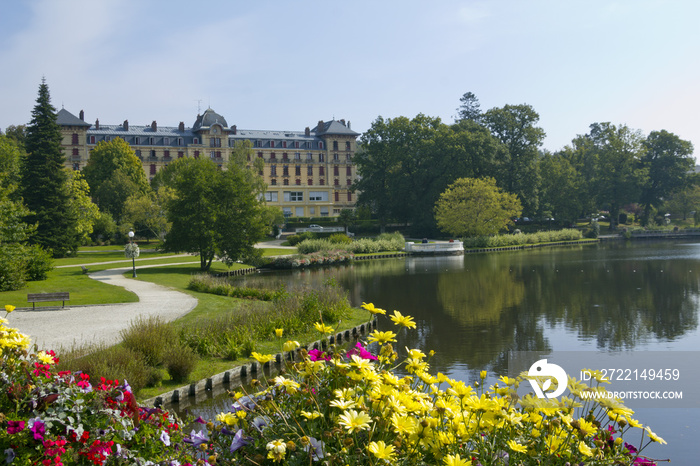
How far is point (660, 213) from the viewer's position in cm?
8088

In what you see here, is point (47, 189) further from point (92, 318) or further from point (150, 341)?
point (150, 341)

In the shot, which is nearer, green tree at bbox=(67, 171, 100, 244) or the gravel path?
the gravel path

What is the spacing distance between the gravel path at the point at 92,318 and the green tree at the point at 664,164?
68.9 m

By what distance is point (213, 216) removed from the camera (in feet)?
104

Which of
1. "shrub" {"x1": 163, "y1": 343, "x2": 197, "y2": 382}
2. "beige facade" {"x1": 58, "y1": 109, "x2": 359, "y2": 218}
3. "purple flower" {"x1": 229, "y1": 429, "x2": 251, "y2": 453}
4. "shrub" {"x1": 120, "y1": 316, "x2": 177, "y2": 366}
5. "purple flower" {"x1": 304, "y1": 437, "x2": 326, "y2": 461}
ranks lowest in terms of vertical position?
"shrub" {"x1": 163, "y1": 343, "x2": 197, "y2": 382}

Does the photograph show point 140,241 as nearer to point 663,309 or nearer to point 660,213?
point 663,309

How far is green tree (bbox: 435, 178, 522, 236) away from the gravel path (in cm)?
3520

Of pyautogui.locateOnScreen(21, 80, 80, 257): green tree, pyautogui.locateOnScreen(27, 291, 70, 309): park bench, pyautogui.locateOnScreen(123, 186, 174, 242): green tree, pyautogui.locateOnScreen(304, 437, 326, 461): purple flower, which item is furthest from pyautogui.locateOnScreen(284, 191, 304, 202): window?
pyautogui.locateOnScreen(304, 437, 326, 461): purple flower

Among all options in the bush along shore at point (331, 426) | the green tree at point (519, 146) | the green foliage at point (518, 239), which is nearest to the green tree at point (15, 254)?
the bush along shore at point (331, 426)

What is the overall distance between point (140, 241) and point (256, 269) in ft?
87.7

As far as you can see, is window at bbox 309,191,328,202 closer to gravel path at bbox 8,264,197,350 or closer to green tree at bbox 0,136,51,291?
green tree at bbox 0,136,51,291

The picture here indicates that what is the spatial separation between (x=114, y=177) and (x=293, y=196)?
30253 mm

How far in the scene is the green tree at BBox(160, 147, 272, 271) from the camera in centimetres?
3225

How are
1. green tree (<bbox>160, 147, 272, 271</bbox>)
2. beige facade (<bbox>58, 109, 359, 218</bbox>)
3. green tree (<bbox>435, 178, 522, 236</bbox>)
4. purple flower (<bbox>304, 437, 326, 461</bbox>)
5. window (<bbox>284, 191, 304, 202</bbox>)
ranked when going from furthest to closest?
window (<bbox>284, 191, 304, 202</bbox>)
beige facade (<bbox>58, 109, 359, 218</bbox>)
green tree (<bbox>435, 178, 522, 236</bbox>)
green tree (<bbox>160, 147, 272, 271</bbox>)
purple flower (<bbox>304, 437, 326, 461</bbox>)
